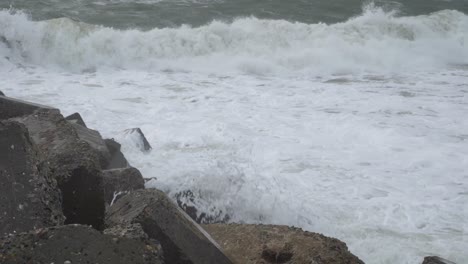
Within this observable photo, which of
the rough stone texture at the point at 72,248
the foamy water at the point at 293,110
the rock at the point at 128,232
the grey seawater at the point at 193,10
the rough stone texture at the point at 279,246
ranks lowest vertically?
the foamy water at the point at 293,110

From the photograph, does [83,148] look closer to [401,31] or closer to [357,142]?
[357,142]

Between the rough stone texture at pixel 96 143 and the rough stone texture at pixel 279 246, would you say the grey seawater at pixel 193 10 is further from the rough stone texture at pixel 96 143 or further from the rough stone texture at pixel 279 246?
the rough stone texture at pixel 279 246

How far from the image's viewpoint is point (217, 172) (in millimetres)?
5031

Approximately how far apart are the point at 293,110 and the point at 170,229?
5.80m

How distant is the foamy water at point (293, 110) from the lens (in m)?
4.80

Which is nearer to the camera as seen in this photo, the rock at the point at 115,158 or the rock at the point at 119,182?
the rock at the point at 119,182

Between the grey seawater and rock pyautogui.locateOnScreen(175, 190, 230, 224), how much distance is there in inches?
366

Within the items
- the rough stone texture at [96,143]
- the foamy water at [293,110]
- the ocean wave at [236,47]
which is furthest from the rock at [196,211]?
the ocean wave at [236,47]

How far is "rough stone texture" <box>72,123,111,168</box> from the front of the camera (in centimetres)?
443

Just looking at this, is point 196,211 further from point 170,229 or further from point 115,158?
point 170,229

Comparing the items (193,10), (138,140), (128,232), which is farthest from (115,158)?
(193,10)

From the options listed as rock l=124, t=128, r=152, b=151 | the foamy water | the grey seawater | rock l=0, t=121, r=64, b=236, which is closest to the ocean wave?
the foamy water

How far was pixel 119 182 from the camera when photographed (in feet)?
12.4

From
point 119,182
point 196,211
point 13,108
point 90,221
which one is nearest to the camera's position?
point 90,221
